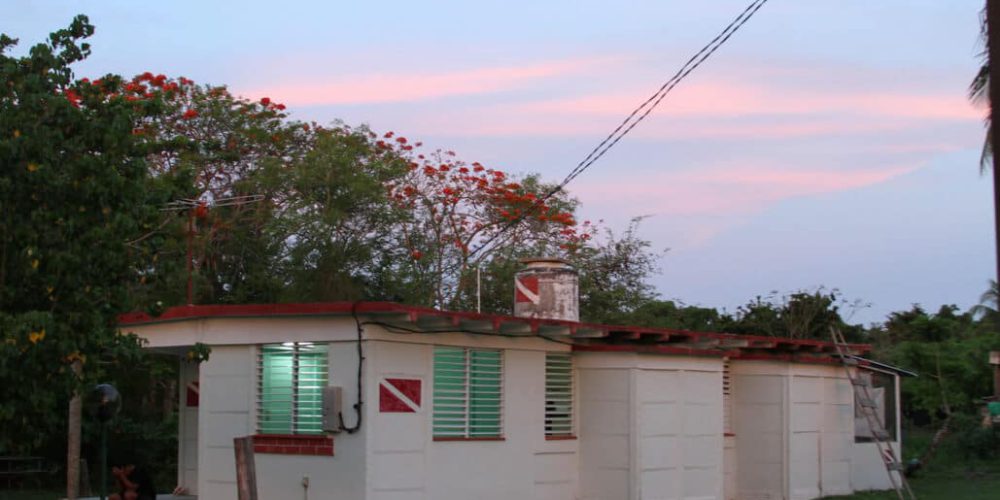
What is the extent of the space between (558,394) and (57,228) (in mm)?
8003

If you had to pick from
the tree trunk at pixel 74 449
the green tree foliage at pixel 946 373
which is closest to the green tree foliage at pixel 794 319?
the green tree foliage at pixel 946 373

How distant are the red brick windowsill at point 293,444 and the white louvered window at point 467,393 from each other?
1566 millimetres

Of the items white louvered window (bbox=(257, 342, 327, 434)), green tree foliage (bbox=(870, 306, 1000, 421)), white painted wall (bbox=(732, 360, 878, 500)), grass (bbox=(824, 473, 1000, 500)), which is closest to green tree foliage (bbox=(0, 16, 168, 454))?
white louvered window (bbox=(257, 342, 327, 434))

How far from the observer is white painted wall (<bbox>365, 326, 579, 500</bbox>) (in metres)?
15.9

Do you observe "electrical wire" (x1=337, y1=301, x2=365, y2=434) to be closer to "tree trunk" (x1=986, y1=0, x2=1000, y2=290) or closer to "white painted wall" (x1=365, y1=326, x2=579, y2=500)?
"white painted wall" (x1=365, y1=326, x2=579, y2=500)

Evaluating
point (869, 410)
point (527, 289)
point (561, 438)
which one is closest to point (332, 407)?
point (561, 438)

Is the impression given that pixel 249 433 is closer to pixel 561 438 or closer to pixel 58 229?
pixel 58 229

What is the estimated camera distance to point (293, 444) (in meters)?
16.4

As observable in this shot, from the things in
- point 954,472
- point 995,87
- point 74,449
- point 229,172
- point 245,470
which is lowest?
point 954,472

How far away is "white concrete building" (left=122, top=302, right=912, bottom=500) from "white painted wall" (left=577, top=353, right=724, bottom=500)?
0.09 feet

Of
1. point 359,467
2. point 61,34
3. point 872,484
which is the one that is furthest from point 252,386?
point 872,484

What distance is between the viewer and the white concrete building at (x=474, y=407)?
16.0 m

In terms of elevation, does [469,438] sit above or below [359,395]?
below

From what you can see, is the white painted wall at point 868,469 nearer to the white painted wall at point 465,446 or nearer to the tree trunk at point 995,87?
the white painted wall at point 465,446
